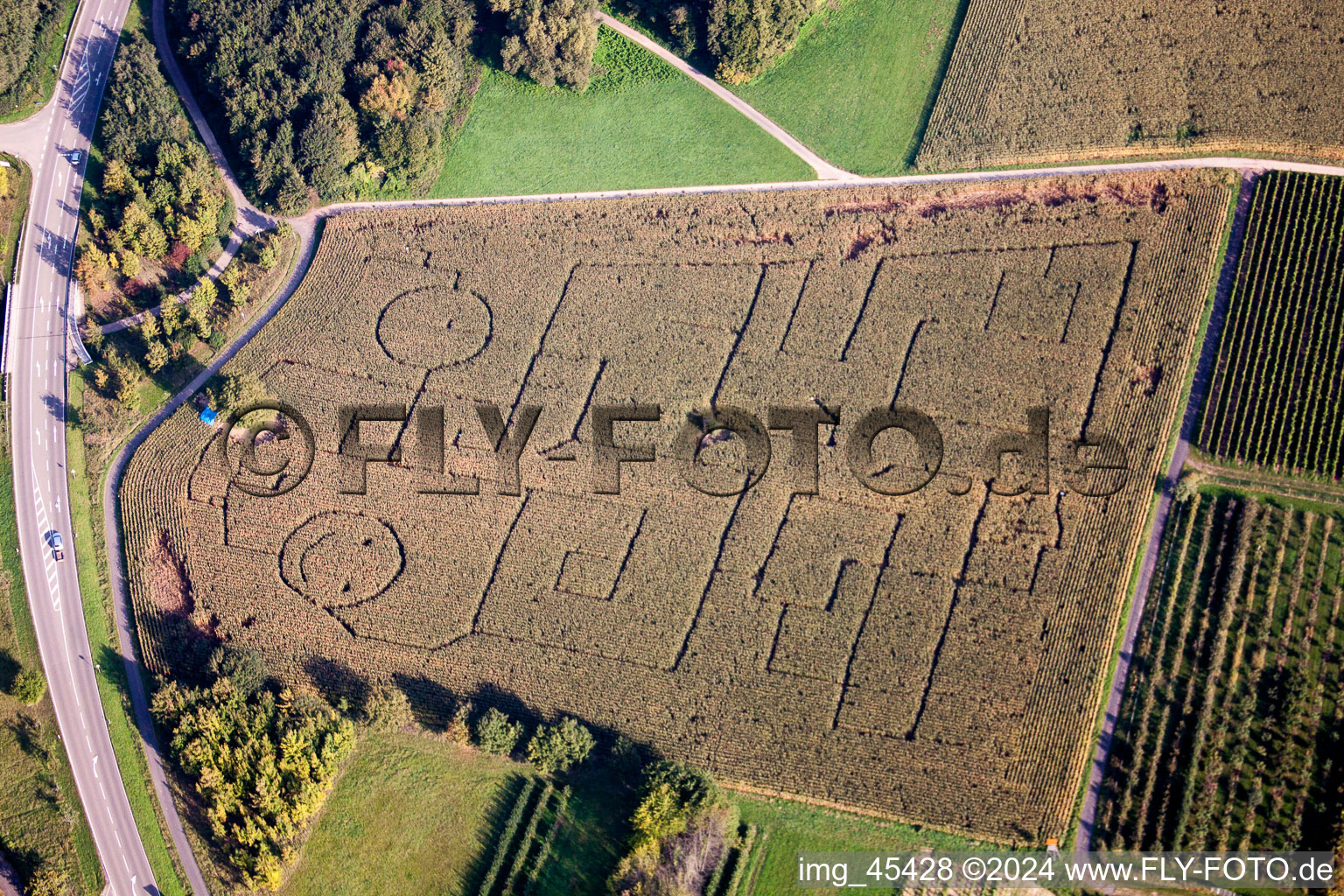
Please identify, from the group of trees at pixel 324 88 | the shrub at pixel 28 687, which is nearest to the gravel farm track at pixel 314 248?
the shrub at pixel 28 687

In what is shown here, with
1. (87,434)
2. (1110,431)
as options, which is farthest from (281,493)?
(1110,431)

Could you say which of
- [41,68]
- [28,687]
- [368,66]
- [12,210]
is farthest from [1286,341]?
[41,68]

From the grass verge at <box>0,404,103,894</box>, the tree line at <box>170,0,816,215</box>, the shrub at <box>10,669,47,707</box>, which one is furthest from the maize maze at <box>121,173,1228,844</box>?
the grass verge at <box>0,404,103,894</box>

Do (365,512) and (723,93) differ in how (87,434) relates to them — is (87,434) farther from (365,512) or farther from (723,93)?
(723,93)

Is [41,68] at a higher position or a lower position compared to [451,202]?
lower

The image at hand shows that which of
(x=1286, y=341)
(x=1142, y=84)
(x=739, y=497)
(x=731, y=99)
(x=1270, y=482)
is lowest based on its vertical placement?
(x=739, y=497)

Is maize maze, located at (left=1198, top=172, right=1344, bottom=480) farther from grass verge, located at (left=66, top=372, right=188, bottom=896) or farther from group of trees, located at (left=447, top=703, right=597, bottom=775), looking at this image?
grass verge, located at (left=66, top=372, right=188, bottom=896)
